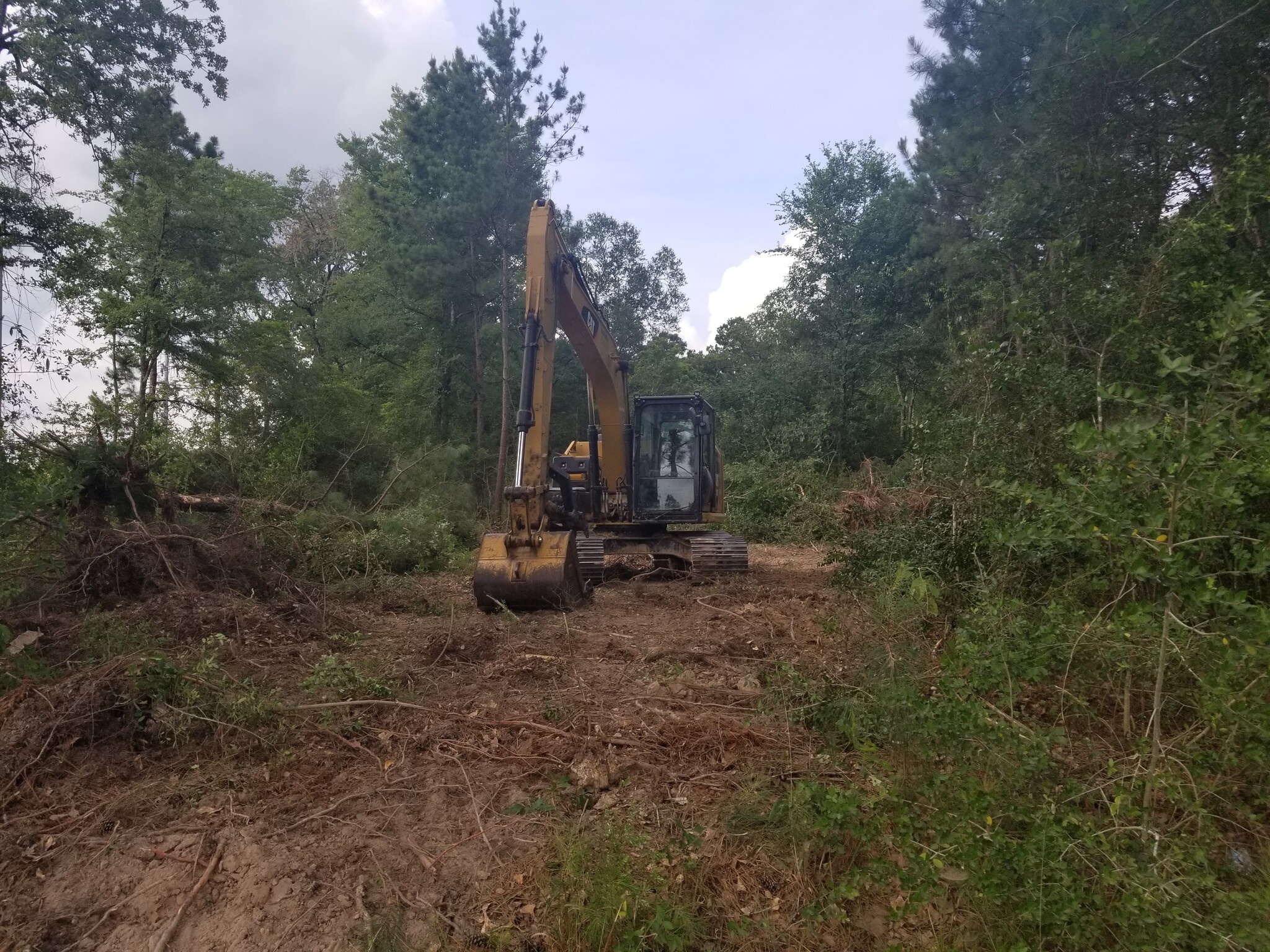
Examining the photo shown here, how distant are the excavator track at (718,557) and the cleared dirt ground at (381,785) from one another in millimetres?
4065

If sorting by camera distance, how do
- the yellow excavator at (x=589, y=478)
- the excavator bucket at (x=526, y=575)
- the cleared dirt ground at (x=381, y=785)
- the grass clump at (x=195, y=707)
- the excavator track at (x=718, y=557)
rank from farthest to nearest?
the excavator track at (x=718, y=557), the yellow excavator at (x=589, y=478), the excavator bucket at (x=526, y=575), the grass clump at (x=195, y=707), the cleared dirt ground at (x=381, y=785)

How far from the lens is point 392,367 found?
90.4 ft

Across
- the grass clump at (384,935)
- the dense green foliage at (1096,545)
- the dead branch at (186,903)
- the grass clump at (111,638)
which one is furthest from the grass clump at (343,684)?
the dense green foliage at (1096,545)

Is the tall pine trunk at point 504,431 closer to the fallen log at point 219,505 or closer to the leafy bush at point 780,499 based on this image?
the leafy bush at point 780,499

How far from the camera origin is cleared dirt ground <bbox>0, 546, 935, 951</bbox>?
10.5 feet

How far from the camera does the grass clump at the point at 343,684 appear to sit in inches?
207

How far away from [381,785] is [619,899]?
5.33 feet

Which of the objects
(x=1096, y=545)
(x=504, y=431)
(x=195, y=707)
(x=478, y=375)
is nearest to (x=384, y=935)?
(x=195, y=707)

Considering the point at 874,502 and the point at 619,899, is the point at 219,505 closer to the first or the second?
the point at 619,899

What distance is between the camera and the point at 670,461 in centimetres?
1164

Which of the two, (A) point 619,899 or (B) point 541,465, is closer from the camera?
(A) point 619,899

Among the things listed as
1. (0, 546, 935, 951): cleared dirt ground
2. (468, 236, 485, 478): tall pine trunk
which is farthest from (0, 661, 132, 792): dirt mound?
(468, 236, 485, 478): tall pine trunk

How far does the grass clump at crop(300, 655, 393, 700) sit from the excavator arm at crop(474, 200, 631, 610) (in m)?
2.38

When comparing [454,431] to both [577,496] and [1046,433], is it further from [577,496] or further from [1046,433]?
[1046,433]
